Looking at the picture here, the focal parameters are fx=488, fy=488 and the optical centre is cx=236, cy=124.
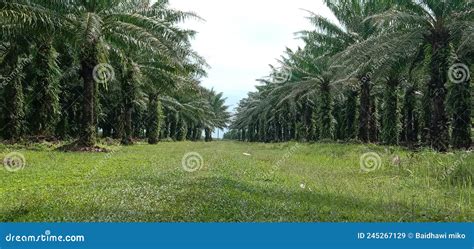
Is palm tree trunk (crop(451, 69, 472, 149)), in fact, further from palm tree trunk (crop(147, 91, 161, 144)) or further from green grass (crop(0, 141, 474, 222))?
palm tree trunk (crop(147, 91, 161, 144))

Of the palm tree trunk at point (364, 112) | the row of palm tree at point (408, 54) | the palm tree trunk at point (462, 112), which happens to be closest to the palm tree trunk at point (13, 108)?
the row of palm tree at point (408, 54)

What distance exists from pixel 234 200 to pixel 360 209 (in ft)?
7.96

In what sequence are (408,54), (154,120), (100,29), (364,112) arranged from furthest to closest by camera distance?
(154,120)
(364,112)
(408,54)
(100,29)

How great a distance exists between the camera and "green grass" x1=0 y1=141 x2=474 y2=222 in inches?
327

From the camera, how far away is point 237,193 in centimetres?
1064

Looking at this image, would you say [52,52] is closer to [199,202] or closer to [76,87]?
[76,87]

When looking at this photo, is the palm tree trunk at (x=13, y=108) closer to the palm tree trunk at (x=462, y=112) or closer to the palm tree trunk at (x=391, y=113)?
the palm tree trunk at (x=462, y=112)

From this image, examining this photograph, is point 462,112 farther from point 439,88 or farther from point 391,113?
point 391,113

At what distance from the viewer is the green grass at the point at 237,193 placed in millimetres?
8312

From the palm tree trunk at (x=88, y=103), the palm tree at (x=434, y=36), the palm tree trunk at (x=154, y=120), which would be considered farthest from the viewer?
the palm tree trunk at (x=154, y=120)

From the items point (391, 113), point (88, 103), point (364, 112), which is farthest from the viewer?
point (391, 113)

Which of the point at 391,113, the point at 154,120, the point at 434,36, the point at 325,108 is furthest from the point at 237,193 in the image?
the point at 154,120

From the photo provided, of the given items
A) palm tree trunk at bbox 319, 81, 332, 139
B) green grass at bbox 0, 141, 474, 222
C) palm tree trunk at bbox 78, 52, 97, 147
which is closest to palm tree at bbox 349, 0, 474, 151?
green grass at bbox 0, 141, 474, 222

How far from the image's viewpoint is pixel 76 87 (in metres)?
37.1
